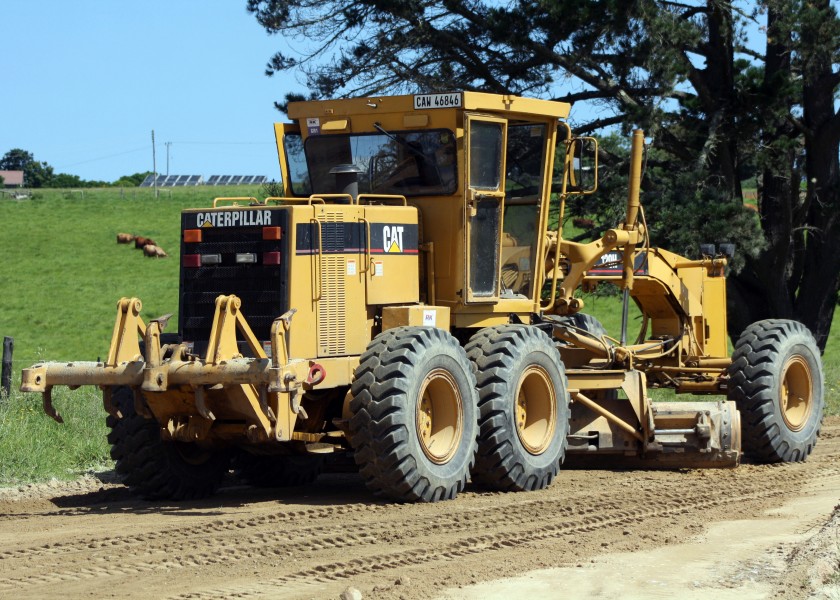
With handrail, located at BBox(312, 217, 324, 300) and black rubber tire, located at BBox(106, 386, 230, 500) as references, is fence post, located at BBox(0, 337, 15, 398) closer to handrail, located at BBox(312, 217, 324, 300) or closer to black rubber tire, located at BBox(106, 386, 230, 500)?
black rubber tire, located at BBox(106, 386, 230, 500)

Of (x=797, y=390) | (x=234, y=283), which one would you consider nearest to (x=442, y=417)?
(x=234, y=283)

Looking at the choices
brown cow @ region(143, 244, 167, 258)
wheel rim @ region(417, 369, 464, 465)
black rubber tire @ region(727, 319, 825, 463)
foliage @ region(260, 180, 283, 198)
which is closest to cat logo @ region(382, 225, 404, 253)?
wheel rim @ region(417, 369, 464, 465)

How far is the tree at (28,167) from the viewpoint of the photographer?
113562 millimetres

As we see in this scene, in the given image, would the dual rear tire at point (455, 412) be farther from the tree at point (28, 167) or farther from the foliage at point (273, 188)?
the tree at point (28, 167)

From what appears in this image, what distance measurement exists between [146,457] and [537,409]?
329 cm

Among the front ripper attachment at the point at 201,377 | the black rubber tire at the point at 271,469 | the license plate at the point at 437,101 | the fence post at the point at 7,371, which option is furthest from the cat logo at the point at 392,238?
the fence post at the point at 7,371

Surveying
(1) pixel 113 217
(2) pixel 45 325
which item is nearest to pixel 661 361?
(2) pixel 45 325

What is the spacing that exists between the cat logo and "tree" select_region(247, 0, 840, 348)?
8.79 metres

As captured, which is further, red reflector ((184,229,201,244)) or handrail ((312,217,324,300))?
red reflector ((184,229,201,244))

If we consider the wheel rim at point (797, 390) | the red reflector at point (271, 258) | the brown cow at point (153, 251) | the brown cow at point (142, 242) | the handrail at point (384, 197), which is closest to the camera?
the red reflector at point (271, 258)

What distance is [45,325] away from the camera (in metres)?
38.9

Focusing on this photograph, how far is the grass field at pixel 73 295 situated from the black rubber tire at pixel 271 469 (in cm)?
167

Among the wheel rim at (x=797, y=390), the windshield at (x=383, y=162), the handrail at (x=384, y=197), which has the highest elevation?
the windshield at (x=383, y=162)

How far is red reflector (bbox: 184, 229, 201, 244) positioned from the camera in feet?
34.2
